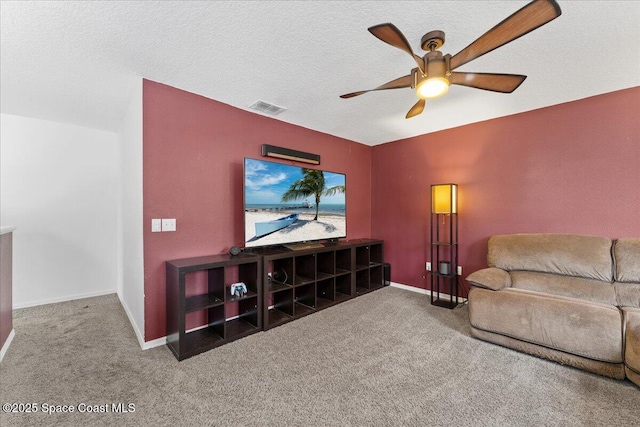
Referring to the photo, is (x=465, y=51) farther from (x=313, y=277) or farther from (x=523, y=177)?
(x=313, y=277)

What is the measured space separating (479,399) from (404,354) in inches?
24.5

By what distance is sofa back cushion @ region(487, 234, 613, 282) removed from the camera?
2.43 m

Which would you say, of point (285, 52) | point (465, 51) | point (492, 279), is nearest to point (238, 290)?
point (285, 52)

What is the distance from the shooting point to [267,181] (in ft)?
9.61

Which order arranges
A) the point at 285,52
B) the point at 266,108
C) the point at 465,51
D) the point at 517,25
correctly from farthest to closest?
the point at 266,108 < the point at 285,52 < the point at 465,51 < the point at 517,25

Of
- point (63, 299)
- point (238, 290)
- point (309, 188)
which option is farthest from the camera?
point (63, 299)

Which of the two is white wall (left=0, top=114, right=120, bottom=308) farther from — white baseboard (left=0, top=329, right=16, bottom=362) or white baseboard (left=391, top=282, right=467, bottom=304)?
white baseboard (left=391, top=282, right=467, bottom=304)

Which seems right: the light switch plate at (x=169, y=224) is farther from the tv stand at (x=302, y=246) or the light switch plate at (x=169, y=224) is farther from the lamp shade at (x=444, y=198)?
the lamp shade at (x=444, y=198)

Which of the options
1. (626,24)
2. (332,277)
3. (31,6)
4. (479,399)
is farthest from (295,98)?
(479,399)

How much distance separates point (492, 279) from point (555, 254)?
71cm

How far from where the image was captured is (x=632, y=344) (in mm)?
1786

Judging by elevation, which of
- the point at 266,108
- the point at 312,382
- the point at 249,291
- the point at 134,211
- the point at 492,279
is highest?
the point at 266,108

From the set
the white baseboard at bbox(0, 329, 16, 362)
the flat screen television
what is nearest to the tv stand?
the flat screen television

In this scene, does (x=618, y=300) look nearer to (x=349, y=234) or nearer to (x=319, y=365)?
(x=319, y=365)
